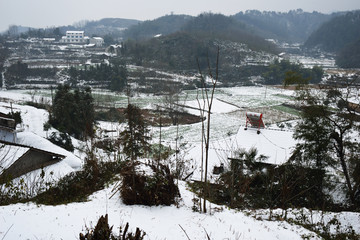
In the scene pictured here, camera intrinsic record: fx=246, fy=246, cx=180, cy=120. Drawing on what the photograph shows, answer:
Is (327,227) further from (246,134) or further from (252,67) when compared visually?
(252,67)

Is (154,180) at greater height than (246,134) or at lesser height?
greater

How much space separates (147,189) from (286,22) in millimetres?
202146

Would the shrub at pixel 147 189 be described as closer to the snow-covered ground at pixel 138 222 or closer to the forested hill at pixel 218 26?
the snow-covered ground at pixel 138 222

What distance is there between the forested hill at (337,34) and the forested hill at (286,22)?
98.9 ft

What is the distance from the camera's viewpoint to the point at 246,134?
593 inches

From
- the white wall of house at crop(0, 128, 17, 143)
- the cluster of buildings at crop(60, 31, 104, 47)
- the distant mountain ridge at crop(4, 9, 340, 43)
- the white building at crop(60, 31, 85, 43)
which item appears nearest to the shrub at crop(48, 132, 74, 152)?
the white wall of house at crop(0, 128, 17, 143)

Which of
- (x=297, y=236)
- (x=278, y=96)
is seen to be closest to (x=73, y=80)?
(x=278, y=96)

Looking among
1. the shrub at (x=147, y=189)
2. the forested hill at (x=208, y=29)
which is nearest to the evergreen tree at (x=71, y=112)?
the shrub at (x=147, y=189)

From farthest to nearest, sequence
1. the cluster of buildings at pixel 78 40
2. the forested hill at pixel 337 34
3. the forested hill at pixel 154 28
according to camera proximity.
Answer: the forested hill at pixel 154 28, the forested hill at pixel 337 34, the cluster of buildings at pixel 78 40

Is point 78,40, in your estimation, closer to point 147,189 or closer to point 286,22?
point 147,189

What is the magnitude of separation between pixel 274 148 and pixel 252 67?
2061 inches

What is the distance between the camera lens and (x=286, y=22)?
177625mm

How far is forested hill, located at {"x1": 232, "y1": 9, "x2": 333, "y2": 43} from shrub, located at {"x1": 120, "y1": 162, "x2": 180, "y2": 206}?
143m

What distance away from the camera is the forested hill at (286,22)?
15025cm
